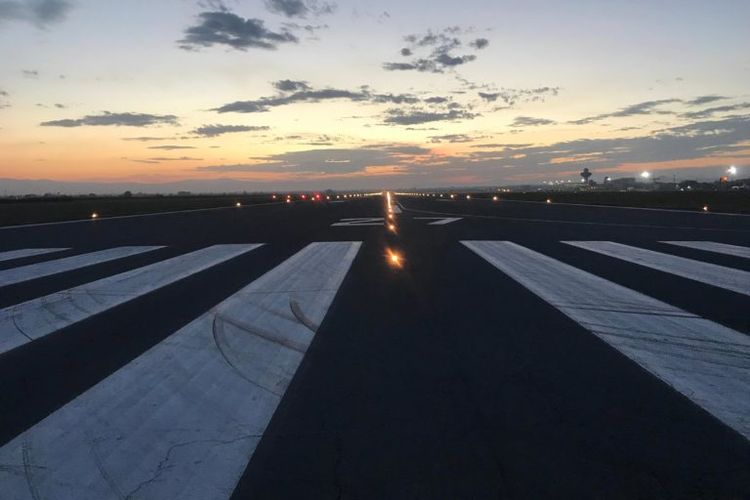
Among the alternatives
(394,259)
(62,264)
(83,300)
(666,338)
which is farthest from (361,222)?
(666,338)

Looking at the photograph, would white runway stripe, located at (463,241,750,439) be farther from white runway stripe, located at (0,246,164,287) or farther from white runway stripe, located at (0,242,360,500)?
white runway stripe, located at (0,246,164,287)

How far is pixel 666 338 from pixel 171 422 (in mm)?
4303

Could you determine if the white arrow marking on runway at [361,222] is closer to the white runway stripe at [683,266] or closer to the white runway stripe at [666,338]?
the white runway stripe at [683,266]

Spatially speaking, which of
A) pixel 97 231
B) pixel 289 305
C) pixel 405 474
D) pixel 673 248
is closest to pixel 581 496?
pixel 405 474

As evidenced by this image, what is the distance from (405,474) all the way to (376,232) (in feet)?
46.7

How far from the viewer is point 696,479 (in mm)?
2660

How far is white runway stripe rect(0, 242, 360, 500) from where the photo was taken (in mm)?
2717

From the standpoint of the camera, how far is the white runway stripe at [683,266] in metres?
7.75

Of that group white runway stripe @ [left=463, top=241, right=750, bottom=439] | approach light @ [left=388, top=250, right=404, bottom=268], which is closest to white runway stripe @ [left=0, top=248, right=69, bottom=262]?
approach light @ [left=388, top=250, right=404, bottom=268]

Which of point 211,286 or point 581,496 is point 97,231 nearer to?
point 211,286

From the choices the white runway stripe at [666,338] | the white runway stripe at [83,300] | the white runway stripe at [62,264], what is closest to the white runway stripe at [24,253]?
the white runway stripe at [62,264]

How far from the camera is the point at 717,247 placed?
11.9 metres

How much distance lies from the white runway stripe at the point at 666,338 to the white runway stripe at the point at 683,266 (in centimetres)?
155

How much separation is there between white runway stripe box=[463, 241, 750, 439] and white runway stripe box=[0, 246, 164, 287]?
787 centimetres
